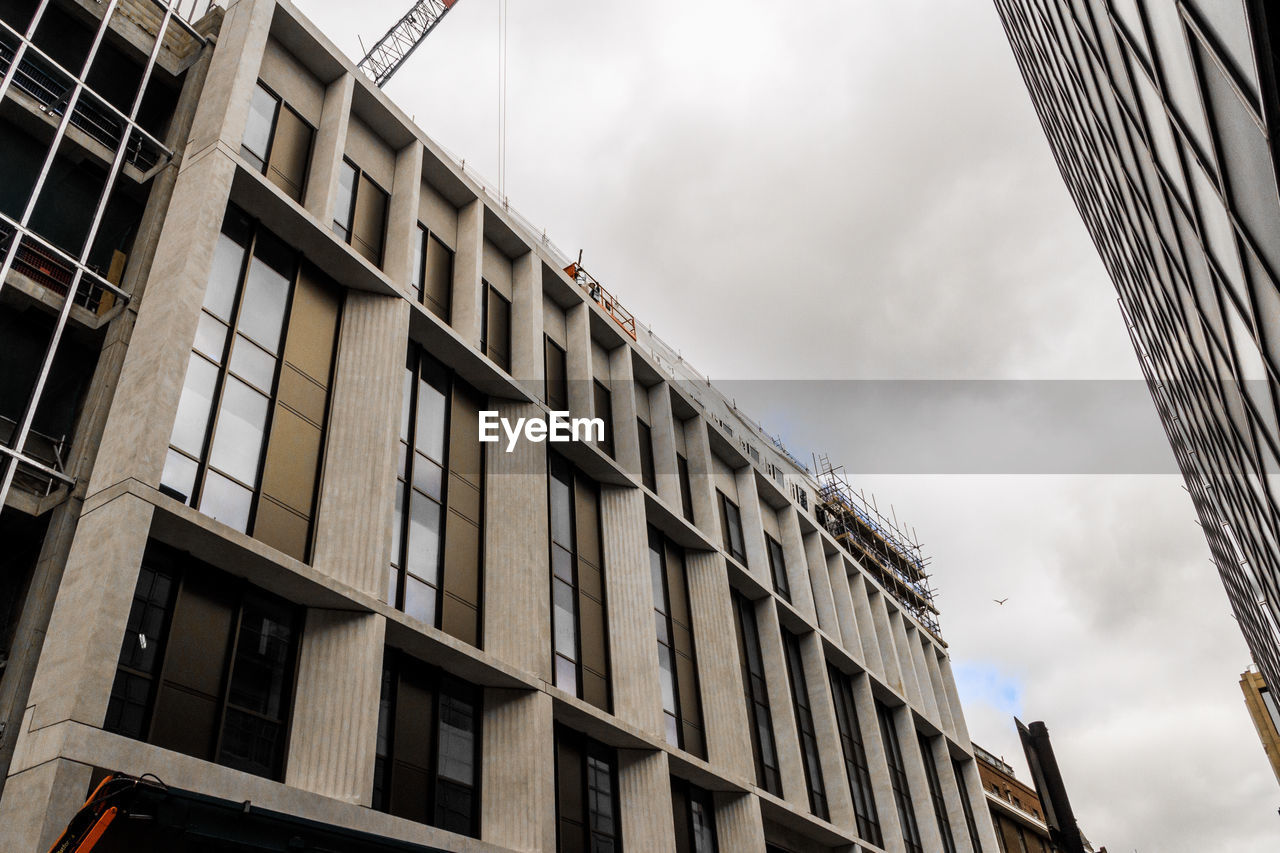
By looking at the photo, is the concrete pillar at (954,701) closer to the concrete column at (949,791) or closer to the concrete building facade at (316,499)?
the concrete column at (949,791)

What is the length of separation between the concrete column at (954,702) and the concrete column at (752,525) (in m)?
20.6

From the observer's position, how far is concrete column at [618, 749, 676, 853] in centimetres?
2484

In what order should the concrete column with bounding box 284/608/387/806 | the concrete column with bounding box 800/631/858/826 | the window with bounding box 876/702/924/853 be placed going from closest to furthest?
1. the concrete column with bounding box 284/608/387/806
2. the concrete column with bounding box 800/631/858/826
3. the window with bounding box 876/702/924/853

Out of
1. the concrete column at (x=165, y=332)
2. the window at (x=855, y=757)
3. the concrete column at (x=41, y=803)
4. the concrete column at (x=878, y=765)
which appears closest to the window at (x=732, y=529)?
the window at (x=855, y=757)

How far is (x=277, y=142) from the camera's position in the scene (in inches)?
924

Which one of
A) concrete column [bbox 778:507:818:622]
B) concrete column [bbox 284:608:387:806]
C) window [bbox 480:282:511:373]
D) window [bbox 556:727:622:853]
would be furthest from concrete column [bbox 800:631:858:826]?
concrete column [bbox 284:608:387:806]

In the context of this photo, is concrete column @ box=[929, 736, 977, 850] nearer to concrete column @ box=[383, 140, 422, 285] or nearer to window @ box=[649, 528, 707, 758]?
window @ box=[649, 528, 707, 758]

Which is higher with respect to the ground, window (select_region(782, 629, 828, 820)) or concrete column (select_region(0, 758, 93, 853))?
window (select_region(782, 629, 828, 820))

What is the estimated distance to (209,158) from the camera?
19.9 metres

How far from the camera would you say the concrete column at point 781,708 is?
33.4 metres

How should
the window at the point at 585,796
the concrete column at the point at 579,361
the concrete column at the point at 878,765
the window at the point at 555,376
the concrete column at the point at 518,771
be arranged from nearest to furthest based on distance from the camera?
the concrete column at the point at 518,771
the window at the point at 585,796
the window at the point at 555,376
the concrete column at the point at 579,361
the concrete column at the point at 878,765

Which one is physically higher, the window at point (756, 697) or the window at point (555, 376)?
the window at point (555, 376)

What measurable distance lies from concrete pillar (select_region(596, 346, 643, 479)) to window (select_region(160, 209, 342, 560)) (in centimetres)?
1191

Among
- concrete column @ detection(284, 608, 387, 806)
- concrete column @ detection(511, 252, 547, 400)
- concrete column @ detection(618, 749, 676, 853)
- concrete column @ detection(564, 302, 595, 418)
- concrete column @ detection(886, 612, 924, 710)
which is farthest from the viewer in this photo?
concrete column @ detection(886, 612, 924, 710)
